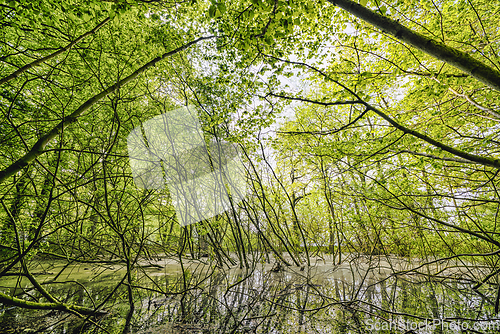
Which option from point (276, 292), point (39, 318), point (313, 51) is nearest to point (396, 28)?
point (313, 51)

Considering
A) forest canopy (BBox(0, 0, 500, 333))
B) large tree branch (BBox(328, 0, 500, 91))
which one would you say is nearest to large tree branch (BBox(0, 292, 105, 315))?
forest canopy (BBox(0, 0, 500, 333))

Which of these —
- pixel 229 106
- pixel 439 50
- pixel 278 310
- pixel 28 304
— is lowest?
pixel 278 310

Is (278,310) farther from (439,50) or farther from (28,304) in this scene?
(439,50)

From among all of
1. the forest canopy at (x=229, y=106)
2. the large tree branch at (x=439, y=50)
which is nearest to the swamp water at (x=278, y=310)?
the forest canopy at (x=229, y=106)

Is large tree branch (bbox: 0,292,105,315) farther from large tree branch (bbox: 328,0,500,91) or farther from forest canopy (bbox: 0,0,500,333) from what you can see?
large tree branch (bbox: 328,0,500,91)

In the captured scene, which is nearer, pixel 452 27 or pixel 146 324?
pixel 146 324

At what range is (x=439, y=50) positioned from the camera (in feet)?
5.95

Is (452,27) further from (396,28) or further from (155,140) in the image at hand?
(155,140)

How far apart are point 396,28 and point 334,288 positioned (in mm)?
4180

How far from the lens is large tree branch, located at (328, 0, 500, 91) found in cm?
177

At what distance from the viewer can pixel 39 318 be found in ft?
8.27

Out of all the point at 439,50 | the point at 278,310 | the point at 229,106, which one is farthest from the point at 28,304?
the point at 439,50

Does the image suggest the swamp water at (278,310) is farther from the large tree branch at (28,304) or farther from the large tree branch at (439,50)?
the large tree branch at (439,50)

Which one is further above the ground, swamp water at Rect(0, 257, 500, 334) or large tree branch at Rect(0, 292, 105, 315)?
large tree branch at Rect(0, 292, 105, 315)
